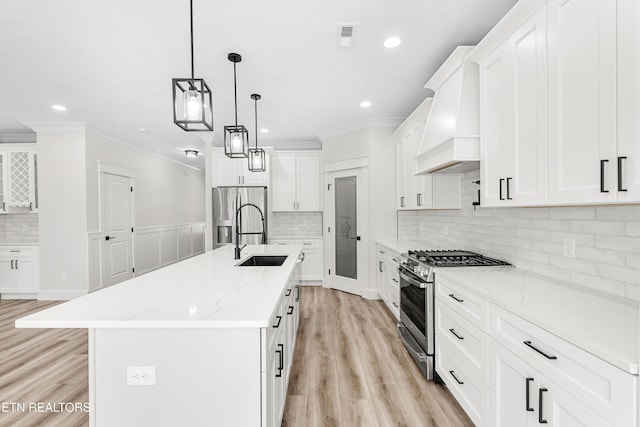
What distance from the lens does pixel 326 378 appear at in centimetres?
254

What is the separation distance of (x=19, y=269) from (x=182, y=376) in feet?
18.1

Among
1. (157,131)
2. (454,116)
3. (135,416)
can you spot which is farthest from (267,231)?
(135,416)

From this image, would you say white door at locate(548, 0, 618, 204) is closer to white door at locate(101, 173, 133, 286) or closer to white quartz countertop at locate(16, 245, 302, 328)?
white quartz countertop at locate(16, 245, 302, 328)

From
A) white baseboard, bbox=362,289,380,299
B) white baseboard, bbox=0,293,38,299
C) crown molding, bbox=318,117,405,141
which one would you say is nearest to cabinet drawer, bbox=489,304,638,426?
white baseboard, bbox=362,289,380,299

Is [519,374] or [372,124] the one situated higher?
[372,124]

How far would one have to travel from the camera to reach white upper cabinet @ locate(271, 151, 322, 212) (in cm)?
580

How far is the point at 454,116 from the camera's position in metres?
2.38

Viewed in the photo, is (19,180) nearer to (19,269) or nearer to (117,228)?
(19,269)

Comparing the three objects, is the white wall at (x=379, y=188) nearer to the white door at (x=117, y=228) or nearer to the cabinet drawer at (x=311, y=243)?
the cabinet drawer at (x=311, y=243)

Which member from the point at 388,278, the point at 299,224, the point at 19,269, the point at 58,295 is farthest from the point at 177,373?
the point at 19,269

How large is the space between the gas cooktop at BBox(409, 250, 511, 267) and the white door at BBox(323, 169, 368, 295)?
1938 mm

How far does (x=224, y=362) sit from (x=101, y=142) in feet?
17.3

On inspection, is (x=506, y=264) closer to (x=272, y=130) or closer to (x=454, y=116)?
(x=454, y=116)

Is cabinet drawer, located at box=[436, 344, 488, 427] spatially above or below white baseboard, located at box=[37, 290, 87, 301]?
above
